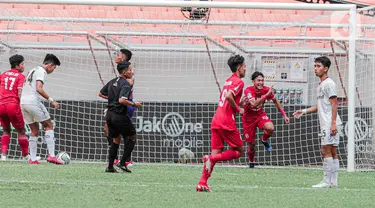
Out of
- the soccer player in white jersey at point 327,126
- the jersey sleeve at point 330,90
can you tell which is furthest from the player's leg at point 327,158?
the jersey sleeve at point 330,90

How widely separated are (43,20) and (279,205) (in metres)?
9.87

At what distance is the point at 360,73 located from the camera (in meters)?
15.7

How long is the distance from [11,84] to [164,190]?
6.69m

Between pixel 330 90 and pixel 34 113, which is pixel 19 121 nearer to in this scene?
pixel 34 113

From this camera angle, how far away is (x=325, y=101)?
1059cm

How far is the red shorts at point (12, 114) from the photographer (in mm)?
15047

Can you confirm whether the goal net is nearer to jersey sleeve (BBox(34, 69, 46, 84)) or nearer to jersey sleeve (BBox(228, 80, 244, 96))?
jersey sleeve (BBox(34, 69, 46, 84))

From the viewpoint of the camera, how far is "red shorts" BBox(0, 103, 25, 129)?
49.4ft

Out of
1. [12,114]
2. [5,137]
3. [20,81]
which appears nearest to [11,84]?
[20,81]

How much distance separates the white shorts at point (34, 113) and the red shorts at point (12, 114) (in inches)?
15.1

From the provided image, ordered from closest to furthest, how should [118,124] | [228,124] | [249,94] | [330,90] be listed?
1. [228,124]
2. [330,90]
3. [118,124]
4. [249,94]

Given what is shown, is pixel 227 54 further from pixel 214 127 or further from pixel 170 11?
pixel 214 127

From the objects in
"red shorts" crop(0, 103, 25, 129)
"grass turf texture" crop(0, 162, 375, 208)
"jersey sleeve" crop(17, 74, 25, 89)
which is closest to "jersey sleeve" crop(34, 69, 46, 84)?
"jersey sleeve" crop(17, 74, 25, 89)

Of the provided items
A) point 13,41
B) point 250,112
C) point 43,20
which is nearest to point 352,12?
point 250,112
